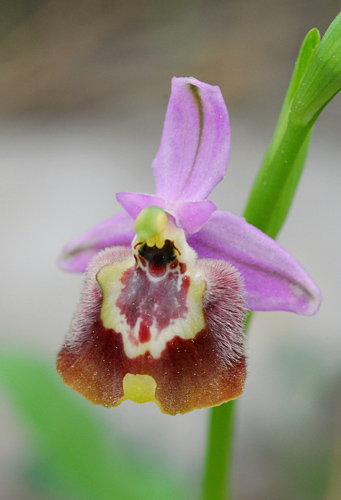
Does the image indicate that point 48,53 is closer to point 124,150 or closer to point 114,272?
point 124,150

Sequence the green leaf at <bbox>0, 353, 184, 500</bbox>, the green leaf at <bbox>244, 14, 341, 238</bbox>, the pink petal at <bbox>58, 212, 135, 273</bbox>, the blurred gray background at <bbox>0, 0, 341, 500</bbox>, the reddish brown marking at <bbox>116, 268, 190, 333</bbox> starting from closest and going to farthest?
the green leaf at <bbox>244, 14, 341, 238</bbox>
the reddish brown marking at <bbox>116, 268, 190, 333</bbox>
the pink petal at <bbox>58, 212, 135, 273</bbox>
the green leaf at <bbox>0, 353, 184, 500</bbox>
the blurred gray background at <bbox>0, 0, 341, 500</bbox>

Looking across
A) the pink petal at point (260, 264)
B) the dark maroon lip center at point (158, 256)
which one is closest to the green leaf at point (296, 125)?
the pink petal at point (260, 264)

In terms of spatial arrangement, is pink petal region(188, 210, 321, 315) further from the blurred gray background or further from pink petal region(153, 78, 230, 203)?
the blurred gray background

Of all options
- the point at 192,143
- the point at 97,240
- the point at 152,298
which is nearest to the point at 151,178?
the point at 97,240

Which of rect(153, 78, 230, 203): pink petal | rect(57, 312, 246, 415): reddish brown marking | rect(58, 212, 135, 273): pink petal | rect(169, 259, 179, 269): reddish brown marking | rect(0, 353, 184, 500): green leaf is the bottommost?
rect(0, 353, 184, 500): green leaf

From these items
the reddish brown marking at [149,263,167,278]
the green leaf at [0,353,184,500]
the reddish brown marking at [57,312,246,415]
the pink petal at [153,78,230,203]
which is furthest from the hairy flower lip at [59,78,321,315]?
the green leaf at [0,353,184,500]

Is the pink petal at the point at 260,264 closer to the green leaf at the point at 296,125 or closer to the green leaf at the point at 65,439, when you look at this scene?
the green leaf at the point at 296,125

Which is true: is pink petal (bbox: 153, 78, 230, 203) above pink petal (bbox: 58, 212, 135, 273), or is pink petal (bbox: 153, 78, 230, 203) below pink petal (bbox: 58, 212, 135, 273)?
above

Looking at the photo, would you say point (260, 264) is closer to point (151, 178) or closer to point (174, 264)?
point (174, 264)
